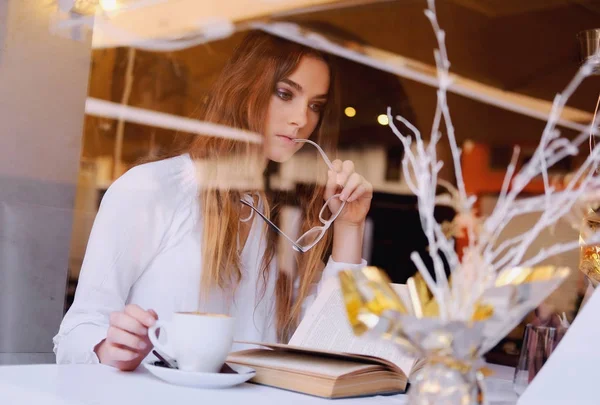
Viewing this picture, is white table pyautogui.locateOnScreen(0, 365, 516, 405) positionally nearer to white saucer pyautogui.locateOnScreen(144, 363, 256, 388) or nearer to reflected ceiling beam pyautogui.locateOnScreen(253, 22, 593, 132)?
white saucer pyautogui.locateOnScreen(144, 363, 256, 388)

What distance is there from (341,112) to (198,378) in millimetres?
1606

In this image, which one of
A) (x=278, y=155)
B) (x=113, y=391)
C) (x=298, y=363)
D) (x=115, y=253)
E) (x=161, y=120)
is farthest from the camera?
(x=161, y=120)

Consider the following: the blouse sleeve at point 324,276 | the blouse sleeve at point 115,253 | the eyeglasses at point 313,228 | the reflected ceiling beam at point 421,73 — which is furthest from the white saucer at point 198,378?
the reflected ceiling beam at point 421,73

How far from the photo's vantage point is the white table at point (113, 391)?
81cm

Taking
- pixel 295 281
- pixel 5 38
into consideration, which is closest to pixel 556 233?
pixel 295 281

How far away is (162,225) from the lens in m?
2.19

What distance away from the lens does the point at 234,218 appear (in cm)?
224

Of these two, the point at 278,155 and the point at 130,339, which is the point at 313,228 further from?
the point at 130,339

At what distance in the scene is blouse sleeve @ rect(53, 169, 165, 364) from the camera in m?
1.90

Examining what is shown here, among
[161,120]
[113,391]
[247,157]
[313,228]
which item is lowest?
[113,391]

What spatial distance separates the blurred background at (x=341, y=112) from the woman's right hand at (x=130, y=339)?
1304mm

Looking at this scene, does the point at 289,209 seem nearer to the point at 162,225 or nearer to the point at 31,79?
the point at 162,225

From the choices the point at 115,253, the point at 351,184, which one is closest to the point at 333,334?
the point at 115,253

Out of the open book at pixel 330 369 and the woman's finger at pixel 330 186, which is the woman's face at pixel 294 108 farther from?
the open book at pixel 330 369
